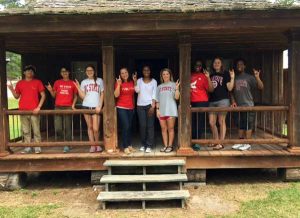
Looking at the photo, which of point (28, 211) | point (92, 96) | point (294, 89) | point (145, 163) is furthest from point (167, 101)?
point (28, 211)

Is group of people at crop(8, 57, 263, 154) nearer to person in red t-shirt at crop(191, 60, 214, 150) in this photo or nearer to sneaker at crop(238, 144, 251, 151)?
person in red t-shirt at crop(191, 60, 214, 150)

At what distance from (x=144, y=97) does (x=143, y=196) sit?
2098mm

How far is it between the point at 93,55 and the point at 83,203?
17.0ft

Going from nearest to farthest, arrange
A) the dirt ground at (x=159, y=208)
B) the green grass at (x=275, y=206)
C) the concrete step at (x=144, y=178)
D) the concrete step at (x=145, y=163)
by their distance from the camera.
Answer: the green grass at (x=275, y=206) < the dirt ground at (x=159, y=208) < the concrete step at (x=144, y=178) < the concrete step at (x=145, y=163)

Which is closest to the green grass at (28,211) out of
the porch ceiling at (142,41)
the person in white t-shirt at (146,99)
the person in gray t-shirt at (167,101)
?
the person in white t-shirt at (146,99)

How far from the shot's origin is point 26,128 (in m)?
7.44

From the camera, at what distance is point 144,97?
7184mm

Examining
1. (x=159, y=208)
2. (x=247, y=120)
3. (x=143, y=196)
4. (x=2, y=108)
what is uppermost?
(x=2, y=108)

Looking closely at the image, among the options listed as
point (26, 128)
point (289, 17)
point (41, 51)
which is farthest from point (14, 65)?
point (289, 17)

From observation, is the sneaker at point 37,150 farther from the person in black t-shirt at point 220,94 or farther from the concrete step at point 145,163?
the person in black t-shirt at point 220,94

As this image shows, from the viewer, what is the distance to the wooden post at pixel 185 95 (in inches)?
275

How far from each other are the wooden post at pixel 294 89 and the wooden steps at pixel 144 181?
2371 millimetres

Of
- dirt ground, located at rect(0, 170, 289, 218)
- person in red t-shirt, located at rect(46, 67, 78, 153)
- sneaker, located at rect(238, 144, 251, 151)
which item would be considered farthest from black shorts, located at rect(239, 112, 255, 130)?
person in red t-shirt, located at rect(46, 67, 78, 153)

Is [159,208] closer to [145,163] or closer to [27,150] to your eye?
[145,163]
